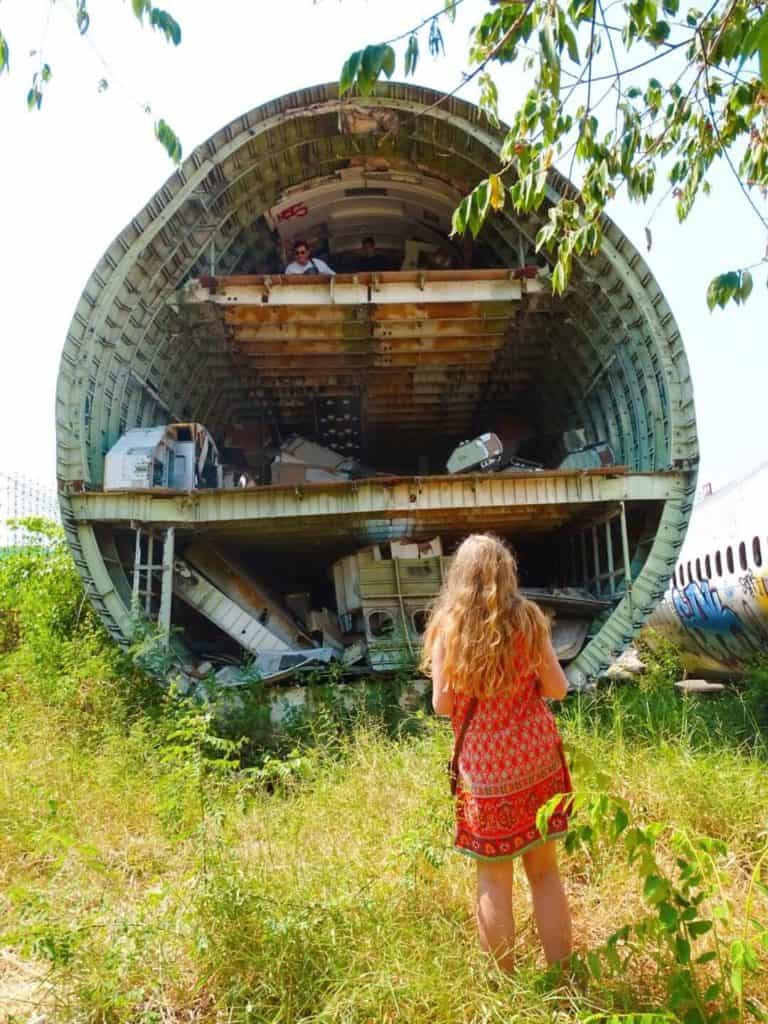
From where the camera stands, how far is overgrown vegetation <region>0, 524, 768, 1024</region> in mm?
2672

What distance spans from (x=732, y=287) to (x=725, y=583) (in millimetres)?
9210

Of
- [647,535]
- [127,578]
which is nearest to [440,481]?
[647,535]

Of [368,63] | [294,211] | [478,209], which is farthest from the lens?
[294,211]

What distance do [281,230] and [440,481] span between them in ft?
16.7

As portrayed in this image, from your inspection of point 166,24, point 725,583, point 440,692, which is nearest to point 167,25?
point 166,24

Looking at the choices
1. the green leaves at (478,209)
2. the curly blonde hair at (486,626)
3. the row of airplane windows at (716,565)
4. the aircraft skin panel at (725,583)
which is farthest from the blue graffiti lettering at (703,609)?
the curly blonde hair at (486,626)

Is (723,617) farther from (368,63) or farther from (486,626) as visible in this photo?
(368,63)

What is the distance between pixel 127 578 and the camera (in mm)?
8539

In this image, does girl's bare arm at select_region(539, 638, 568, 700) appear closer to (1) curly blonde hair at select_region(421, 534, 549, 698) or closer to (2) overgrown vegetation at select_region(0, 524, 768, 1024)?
(1) curly blonde hair at select_region(421, 534, 549, 698)

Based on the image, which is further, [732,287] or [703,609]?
[703,609]

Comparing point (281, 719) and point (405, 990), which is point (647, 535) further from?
point (405, 990)

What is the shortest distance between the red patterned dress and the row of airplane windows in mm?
8814

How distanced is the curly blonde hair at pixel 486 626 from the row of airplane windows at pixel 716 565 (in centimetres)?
884

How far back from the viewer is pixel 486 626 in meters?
2.86
